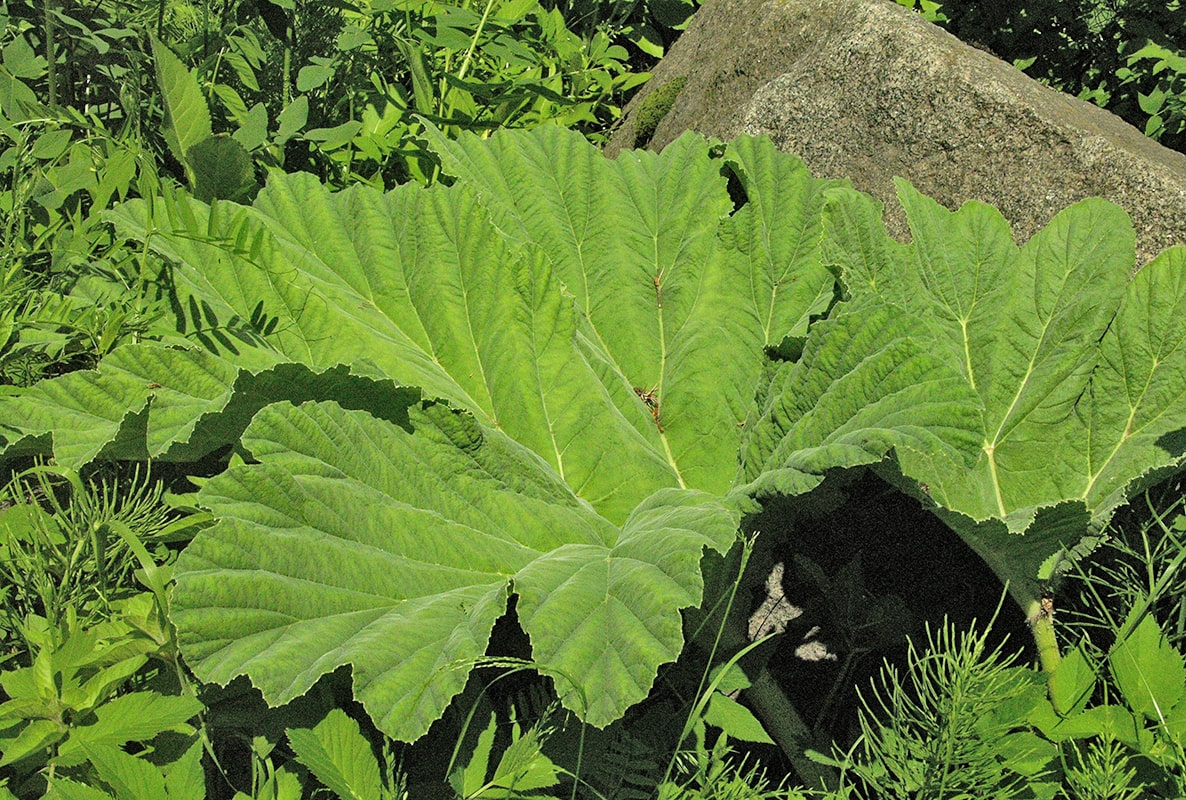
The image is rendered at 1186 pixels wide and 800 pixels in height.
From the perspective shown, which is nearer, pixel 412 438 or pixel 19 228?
pixel 412 438

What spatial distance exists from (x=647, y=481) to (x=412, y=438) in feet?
1.68

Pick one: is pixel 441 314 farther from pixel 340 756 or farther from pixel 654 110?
pixel 654 110

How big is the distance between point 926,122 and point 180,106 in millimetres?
1976

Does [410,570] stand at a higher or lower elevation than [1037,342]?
lower

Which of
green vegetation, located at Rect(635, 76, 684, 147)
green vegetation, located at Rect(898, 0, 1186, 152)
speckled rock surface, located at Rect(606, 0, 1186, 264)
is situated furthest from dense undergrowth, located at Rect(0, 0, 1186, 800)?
green vegetation, located at Rect(898, 0, 1186, 152)

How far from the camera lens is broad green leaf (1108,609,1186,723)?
1597 millimetres

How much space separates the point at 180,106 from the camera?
2.82 metres

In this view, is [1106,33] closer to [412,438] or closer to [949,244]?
[949,244]

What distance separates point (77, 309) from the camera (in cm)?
239

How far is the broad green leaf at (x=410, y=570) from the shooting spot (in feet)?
A: 4.90

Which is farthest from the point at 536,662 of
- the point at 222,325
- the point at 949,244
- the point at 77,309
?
the point at 77,309

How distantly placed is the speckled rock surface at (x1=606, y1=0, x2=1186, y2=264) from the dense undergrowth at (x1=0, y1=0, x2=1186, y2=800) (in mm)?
497

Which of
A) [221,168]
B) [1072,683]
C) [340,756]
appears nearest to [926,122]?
[1072,683]

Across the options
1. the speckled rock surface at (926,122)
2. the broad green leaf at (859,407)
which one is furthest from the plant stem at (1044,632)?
the speckled rock surface at (926,122)
